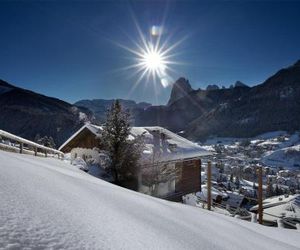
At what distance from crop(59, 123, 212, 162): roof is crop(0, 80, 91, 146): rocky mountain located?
46.6 m

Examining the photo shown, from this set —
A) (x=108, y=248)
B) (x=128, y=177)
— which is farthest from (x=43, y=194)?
(x=128, y=177)

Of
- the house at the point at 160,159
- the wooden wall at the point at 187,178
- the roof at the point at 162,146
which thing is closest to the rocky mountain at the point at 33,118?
the roof at the point at 162,146

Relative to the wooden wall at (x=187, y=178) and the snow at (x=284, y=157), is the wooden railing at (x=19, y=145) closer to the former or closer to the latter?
the wooden wall at (x=187, y=178)

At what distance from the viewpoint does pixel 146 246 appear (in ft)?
8.47

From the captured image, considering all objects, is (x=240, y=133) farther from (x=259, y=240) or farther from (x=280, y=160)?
(x=259, y=240)

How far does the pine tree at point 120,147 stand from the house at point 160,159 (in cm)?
92

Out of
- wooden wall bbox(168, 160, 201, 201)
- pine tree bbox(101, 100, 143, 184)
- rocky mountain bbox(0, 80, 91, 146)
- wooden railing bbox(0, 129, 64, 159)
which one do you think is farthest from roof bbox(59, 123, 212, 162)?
rocky mountain bbox(0, 80, 91, 146)

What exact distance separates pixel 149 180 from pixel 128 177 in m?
1.56

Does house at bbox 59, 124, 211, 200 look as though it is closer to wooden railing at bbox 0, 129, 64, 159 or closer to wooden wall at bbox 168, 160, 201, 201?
wooden wall at bbox 168, 160, 201, 201

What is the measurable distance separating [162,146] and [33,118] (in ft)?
248

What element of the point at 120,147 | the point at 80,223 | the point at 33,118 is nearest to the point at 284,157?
the point at 33,118

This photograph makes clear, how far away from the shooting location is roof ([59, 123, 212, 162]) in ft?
64.7

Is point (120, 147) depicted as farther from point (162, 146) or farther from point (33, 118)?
point (33, 118)

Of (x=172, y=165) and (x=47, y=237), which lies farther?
(x=172, y=165)
